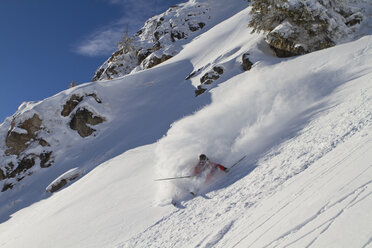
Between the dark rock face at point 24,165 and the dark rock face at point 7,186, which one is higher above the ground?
the dark rock face at point 24,165

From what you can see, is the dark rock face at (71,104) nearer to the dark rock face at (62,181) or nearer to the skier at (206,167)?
the dark rock face at (62,181)

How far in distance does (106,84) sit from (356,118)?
22.8m

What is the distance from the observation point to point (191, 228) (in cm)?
549

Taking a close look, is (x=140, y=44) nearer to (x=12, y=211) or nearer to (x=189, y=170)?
(x=12, y=211)

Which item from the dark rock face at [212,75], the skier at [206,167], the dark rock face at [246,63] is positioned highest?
the dark rock face at [212,75]

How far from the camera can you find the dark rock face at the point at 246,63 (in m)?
15.8

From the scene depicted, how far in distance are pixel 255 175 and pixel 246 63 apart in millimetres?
11764

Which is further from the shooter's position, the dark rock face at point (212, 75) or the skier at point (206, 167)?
the dark rock face at point (212, 75)

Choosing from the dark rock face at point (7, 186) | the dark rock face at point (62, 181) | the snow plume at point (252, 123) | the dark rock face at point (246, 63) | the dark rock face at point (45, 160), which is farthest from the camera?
the dark rock face at point (45, 160)

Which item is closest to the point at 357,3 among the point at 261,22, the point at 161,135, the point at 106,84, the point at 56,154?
the point at 261,22

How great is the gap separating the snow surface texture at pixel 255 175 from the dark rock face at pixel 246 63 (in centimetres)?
36

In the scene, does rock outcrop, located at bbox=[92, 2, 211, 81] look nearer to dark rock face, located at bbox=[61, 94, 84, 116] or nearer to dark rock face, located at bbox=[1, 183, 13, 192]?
dark rock face, located at bbox=[61, 94, 84, 116]

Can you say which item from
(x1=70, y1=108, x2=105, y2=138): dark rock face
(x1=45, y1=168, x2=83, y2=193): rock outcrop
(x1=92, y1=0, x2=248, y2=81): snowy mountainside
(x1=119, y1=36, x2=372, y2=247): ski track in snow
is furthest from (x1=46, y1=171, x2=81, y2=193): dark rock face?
(x1=92, y1=0, x2=248, y2=81): snowy mountainside

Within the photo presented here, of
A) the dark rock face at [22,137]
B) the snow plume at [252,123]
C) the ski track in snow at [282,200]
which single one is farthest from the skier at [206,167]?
the dark rock face at [22,137]
